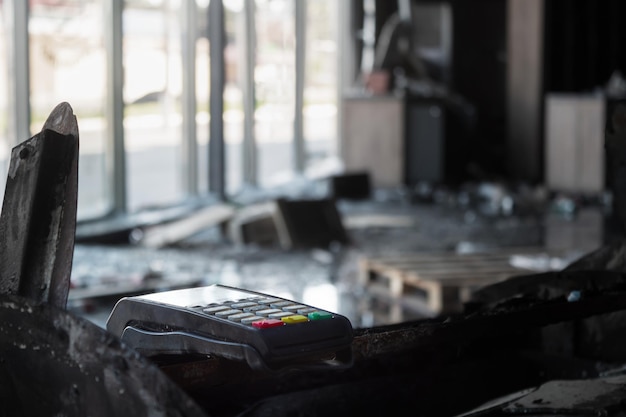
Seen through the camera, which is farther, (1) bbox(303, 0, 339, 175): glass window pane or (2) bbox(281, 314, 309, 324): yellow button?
(1) bbox(303, 0, 339, 175): glass window pane

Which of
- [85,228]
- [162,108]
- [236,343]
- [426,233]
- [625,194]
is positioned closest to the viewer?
[236,343]

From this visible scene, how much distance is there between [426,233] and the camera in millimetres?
8594

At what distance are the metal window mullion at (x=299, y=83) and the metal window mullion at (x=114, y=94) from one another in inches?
184

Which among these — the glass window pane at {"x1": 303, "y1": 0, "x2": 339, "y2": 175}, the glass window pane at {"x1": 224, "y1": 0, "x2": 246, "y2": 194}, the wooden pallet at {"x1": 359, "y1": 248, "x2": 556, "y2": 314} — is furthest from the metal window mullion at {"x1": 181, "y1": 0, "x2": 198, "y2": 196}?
the wooden pallet at {"x1": 359, "y1": 248, "x2": 556, "y2": 314}

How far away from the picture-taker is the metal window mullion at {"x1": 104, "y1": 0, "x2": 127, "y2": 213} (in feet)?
26.9

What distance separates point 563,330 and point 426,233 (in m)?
6.38

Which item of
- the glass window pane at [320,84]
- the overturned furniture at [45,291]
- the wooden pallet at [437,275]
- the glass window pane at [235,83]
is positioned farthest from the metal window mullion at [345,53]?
the overturned furniture at [45,291]

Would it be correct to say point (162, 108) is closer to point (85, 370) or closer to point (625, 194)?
point (625, 194)

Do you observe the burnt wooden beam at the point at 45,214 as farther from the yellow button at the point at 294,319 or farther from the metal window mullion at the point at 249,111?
the metal window mullion at the point at 249,111

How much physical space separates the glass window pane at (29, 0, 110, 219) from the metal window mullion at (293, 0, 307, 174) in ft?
15.4

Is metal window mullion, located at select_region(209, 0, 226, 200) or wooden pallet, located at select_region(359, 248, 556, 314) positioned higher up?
metal window mullion, located at select_region(209, 0, 226, 200)

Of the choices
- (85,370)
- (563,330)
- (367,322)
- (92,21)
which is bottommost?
(367,322)

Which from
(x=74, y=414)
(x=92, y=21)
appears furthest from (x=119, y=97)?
(x=74, y=414)

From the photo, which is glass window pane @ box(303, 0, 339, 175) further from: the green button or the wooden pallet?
the green button
